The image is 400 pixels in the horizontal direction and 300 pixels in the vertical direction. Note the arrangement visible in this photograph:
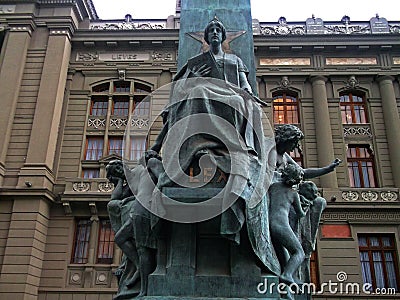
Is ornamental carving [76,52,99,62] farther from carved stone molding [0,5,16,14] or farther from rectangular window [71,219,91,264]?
rectangular window [71,219,91,264]

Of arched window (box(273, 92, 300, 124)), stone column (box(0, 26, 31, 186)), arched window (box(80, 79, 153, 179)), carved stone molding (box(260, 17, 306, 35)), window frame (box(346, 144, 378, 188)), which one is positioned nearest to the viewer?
stone column (box(0, 26, 31, 186))


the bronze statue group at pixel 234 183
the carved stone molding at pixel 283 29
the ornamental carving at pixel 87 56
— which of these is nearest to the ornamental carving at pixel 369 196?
the carved stone molding at pixel 283 29

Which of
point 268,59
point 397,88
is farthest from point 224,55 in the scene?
point 397,88

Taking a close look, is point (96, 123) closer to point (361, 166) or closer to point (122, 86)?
point (122, 86)

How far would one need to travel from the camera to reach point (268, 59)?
72.0 feet

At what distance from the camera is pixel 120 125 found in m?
21.1

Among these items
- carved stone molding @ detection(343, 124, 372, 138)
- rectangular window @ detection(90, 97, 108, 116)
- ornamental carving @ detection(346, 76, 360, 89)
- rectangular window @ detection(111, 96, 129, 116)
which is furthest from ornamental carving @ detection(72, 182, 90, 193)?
ornamental carving @ detection(346, 76, 360, 89)

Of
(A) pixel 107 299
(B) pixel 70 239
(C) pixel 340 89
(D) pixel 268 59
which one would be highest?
(D) pixel 268 59

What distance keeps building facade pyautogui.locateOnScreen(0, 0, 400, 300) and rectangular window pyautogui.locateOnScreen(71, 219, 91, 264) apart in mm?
60

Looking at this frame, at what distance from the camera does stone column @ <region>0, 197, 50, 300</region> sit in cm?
1683

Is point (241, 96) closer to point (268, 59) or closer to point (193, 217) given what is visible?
point (193, 217)

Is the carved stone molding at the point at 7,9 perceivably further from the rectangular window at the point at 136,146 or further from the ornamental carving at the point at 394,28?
the ornamental carving at the point at 394,28

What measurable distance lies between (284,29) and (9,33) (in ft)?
44.4

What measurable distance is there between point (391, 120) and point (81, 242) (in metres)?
15.0
